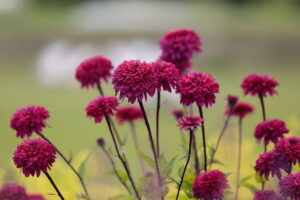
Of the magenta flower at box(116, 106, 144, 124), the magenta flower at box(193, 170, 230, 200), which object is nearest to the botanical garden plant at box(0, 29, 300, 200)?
the magenta flower at box(193, 170, 230, 200)

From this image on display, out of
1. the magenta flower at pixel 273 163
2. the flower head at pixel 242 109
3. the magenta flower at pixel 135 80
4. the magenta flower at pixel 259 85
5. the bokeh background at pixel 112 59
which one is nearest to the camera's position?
the magenta flower at pixel 135 80

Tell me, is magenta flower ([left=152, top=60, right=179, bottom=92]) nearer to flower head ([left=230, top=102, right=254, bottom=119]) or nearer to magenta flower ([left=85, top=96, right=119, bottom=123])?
magenta flower ([left=85, top=96, right=119, bottom=123])

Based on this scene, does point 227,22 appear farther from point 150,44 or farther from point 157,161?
point 157,161

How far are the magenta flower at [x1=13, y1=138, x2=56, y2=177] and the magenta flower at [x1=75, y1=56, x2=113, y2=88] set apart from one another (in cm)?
32

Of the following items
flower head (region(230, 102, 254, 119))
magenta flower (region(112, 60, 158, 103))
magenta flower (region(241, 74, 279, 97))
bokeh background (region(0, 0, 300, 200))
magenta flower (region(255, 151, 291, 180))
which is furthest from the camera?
bokeh background (region(0, 0, 300, 200))

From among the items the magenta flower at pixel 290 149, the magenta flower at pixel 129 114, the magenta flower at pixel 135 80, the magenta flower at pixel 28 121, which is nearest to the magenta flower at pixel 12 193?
the magenta flower at pixel 28 121

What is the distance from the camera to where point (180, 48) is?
1.17m

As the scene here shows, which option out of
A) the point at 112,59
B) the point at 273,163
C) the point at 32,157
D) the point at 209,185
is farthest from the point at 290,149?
the point at 112,59

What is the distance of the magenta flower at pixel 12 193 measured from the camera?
3.17ft

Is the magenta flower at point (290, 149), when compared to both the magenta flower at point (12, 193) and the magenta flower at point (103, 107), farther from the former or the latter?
Result: the magenta flower at point (12, 193)

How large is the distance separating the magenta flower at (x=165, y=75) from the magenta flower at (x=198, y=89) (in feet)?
0.06

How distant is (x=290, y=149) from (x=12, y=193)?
0.53 metres

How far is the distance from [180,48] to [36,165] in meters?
0.45

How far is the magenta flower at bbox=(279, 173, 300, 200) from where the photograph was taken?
892 millimetres
